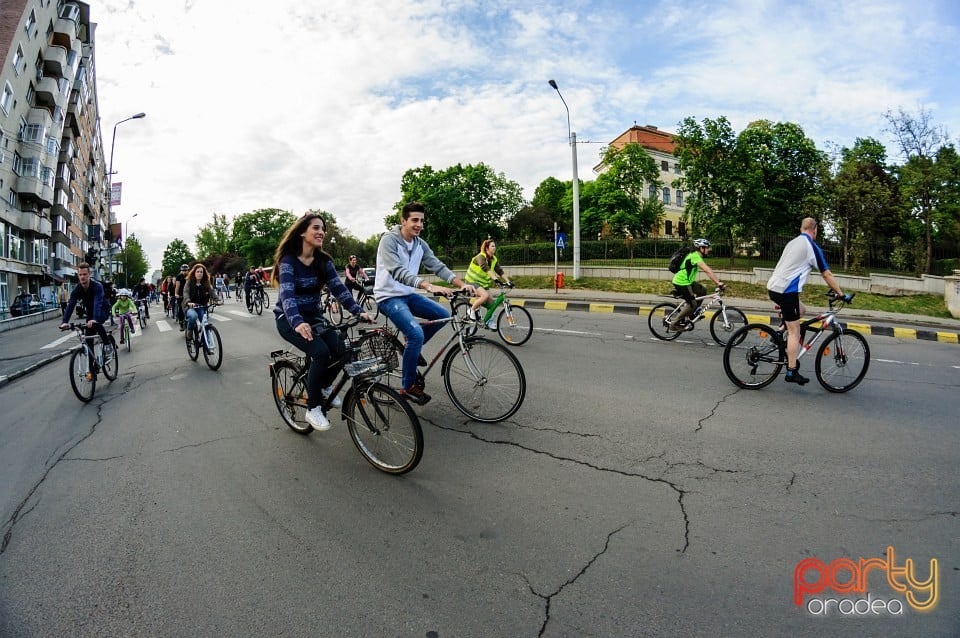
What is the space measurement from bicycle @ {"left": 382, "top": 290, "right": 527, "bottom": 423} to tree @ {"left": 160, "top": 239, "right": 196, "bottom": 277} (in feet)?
445

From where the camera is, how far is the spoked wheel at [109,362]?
7.62 metres

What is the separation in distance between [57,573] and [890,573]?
4.56 meters

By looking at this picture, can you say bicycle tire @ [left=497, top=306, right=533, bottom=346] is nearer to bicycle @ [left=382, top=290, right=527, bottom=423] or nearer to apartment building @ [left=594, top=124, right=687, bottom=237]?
bicycle @ [left=382, top=290, right=527, bottom=423]

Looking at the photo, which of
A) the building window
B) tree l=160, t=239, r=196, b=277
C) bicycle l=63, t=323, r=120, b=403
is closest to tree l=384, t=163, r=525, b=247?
the building window

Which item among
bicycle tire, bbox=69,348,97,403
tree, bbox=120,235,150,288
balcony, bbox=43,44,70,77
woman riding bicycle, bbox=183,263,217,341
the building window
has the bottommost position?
bicycle tire, bbox=69,348,97,403

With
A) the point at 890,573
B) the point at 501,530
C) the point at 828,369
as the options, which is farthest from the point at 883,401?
the point at 501,530

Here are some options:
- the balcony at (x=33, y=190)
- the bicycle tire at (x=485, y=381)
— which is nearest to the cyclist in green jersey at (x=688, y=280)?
the bicycle tire at (x=485, y=381)

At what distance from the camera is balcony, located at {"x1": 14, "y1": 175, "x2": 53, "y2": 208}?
35.8 meters

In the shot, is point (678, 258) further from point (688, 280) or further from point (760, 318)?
point (760, 318)

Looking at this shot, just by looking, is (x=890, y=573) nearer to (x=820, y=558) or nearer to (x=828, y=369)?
(x=820, y=558)

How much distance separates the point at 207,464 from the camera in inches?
165

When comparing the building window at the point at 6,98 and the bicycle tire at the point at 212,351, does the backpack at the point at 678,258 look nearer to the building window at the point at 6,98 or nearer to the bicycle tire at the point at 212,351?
the bicycle tire at the point at 212,351

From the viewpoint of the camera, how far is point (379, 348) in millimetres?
4965

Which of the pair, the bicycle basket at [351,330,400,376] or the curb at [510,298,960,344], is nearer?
the bicycle basket at [351,330,400,376]
